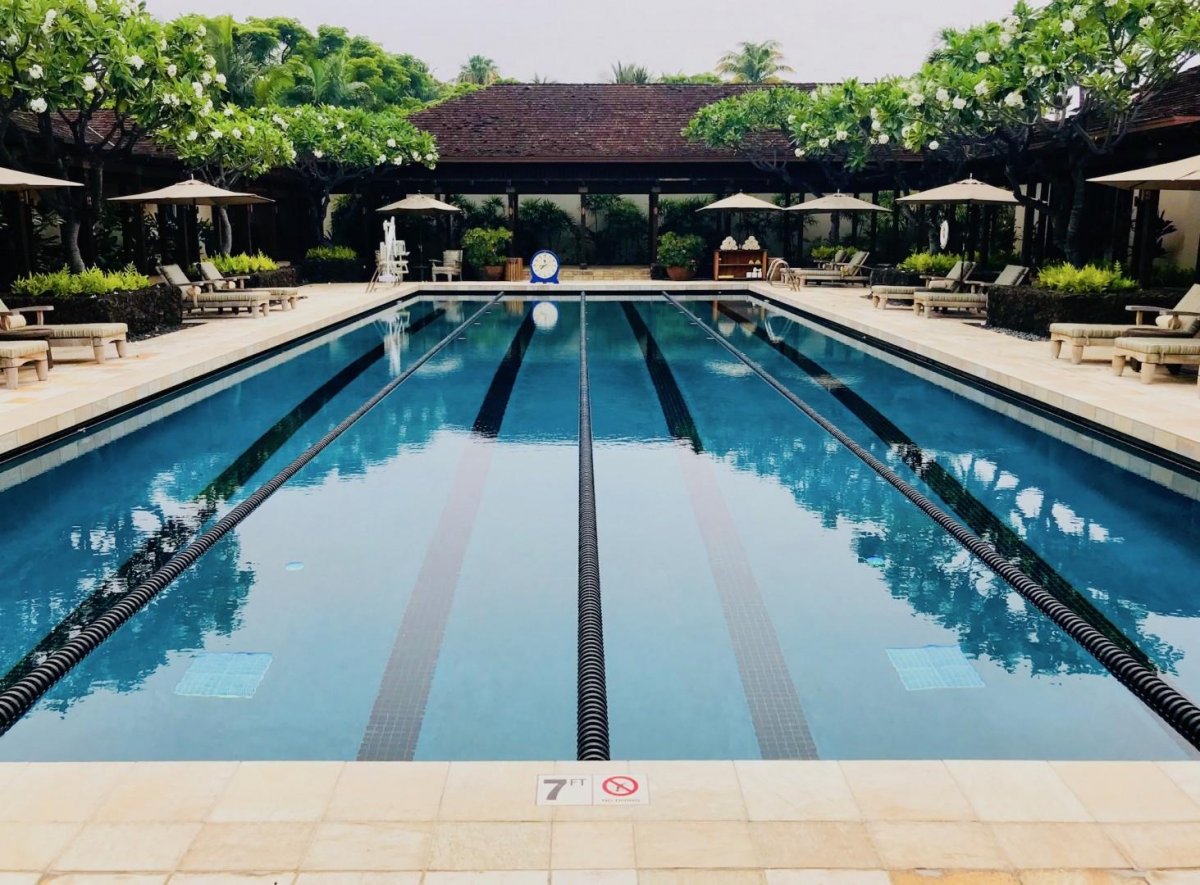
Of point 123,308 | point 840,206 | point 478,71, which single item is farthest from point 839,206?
point 478,71

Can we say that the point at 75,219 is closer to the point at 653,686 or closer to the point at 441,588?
the point at 441,588

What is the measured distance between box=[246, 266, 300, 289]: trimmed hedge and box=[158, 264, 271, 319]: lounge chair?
2.76 metres

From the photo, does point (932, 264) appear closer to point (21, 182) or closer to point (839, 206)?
point (839, 206)

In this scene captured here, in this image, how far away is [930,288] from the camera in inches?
703

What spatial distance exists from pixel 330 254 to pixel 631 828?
2490 cm

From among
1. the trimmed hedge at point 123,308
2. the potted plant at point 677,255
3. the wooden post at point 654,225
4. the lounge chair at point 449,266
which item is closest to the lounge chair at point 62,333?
the trimmed hedge at point 123,308

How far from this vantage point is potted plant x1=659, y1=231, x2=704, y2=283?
86.7ft

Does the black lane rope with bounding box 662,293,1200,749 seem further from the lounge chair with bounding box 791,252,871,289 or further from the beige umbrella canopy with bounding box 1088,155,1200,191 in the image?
the lounge chair with bounding box 791,252,871,289

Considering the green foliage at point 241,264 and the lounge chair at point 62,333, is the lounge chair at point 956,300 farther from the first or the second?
the green foliage at point 241,264

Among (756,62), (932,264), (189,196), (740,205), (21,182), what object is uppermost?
(756,62)

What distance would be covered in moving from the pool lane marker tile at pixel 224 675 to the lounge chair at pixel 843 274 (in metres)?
20.2

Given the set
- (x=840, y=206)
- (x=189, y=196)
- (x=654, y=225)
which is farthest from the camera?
(x=654, y=225)

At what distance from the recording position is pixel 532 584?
5.68 meters

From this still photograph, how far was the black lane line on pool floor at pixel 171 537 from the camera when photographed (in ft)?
15.9
